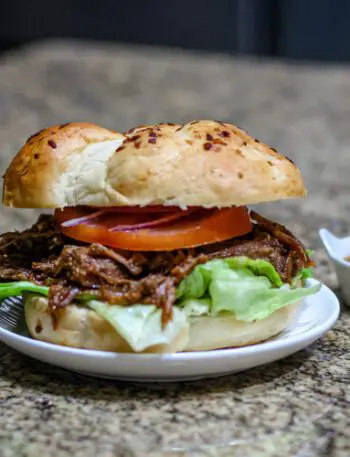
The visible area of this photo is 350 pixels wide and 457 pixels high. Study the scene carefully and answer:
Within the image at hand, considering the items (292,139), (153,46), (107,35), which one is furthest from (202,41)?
(292,139)

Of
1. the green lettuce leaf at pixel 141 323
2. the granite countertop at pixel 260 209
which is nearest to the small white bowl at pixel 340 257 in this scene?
the granite countertop at pixel 260 209

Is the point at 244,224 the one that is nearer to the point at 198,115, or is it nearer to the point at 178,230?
the point at 178,230

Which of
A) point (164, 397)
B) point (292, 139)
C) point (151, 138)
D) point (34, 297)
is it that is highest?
point (151, 138)

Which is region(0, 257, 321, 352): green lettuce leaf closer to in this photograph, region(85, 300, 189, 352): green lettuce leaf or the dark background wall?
region(85, 300, 189, 352): green lettuce leaf

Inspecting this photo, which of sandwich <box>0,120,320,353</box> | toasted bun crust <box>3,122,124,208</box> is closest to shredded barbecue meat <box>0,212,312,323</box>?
sandwich <box>0,120,320,353</box>

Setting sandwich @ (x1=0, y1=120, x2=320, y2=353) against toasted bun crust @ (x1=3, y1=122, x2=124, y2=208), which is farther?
toasted bun crust @ (x1=3, y1=122, x2=124, y2=208)

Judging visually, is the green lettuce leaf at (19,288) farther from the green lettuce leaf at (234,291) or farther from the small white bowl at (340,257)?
the small white bowl at (340,257)
